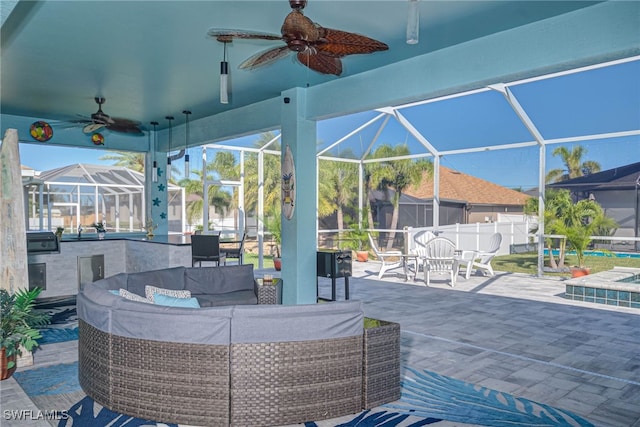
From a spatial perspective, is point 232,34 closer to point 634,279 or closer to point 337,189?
point 634,279

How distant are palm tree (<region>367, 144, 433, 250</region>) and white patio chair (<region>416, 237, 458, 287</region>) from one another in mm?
2591

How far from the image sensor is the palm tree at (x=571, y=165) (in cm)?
972

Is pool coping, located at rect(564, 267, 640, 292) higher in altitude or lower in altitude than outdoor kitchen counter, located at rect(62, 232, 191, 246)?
lower

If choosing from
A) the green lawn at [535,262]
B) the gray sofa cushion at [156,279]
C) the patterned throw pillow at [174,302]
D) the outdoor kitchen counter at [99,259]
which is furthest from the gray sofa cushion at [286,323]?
the green lawn at [535,262]

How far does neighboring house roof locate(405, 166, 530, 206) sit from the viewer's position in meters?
11.5

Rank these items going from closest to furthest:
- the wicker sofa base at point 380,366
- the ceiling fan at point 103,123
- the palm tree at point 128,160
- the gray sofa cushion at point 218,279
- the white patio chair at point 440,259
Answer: the wicker sofa base at point 380,366 < the gray sofa cushion at point 218,279 < the ceiling fan at point 103,123 < the white patio chair at point 440,259 < the palm tree at point 128,160

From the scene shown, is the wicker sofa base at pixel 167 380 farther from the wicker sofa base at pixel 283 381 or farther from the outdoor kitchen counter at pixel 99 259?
the outdoor kitchen counter at pixel 99 259

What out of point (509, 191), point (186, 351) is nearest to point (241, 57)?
point (186, 351)

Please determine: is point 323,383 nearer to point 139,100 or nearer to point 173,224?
point 139,100

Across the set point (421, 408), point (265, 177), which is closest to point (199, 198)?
point (265, 177)

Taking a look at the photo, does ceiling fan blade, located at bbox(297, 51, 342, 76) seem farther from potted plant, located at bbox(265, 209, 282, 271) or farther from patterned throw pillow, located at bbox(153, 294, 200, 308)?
potted plant, located at bbox(265, 209, 282, 271)

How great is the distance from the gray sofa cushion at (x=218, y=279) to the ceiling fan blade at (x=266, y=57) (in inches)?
96.3

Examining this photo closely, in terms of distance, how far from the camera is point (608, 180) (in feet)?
30.7

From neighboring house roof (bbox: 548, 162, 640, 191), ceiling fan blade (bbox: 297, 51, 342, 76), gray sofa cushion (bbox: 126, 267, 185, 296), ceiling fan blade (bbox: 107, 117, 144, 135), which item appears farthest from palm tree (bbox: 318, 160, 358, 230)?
ceiling fan blade (bbox: 297, 51, 342, 76)
